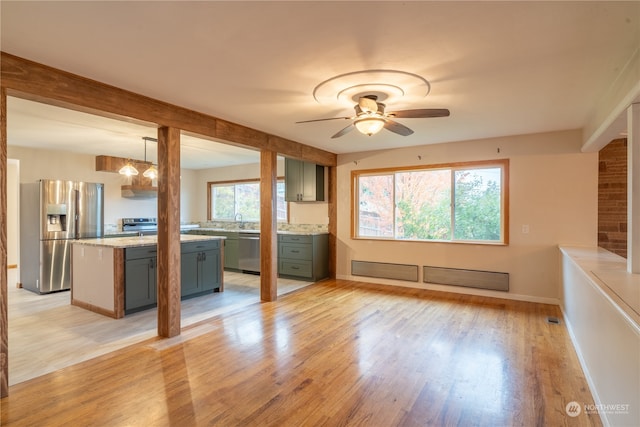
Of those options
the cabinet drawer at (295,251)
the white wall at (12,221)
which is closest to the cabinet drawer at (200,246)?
the cabinet drawer at (295,251)

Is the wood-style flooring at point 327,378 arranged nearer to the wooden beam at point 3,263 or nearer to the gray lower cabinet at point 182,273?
the wooden beam at point 3,263

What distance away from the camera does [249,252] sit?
22.0ft

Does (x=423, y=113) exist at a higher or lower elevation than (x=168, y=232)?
higher

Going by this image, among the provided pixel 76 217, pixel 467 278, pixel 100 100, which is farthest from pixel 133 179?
pixel 467 278

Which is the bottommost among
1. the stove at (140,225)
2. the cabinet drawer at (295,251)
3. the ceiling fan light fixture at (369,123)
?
the cabinet drawer at (295,251)

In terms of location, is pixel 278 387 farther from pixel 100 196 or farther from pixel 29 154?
pixel 29 154

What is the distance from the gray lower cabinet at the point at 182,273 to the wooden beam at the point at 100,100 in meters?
1.76

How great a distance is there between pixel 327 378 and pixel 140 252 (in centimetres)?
294

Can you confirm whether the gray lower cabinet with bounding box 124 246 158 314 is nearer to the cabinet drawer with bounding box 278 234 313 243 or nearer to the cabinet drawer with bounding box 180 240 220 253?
the cabinet drawer with bounding box 180 240 220 253

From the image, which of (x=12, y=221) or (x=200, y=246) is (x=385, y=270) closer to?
(x=200, y=246)

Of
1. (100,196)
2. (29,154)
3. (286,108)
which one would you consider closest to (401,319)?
(286,108)

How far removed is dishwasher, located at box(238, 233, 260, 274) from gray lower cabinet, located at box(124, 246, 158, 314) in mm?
2410

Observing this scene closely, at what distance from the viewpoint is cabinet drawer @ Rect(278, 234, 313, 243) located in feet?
19.7

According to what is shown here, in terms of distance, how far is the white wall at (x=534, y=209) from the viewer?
435 cm
